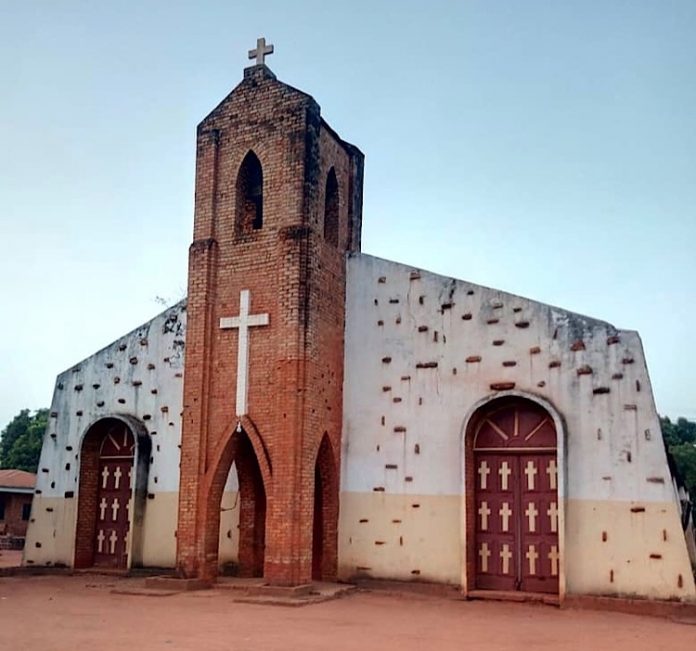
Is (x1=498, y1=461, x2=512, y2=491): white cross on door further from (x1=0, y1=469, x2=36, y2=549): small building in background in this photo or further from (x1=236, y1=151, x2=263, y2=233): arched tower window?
(x1=0, y1=469, x2=36, y2=549): small building in background

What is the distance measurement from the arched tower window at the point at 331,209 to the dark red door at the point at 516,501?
15.1 ft

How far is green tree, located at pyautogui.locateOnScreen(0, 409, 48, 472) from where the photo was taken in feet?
152

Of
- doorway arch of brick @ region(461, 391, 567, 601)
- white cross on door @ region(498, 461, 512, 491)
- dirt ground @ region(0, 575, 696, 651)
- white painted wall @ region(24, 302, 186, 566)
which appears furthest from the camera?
white painted wall @ region(24, 302, 186, 566)

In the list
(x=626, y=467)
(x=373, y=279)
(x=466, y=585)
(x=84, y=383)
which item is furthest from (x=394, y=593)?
(x=84, y=383)

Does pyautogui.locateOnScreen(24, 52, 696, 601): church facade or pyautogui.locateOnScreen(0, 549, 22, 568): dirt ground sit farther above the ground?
pyautogui.locateOnScreen(24, 52, 696, 601): church facade

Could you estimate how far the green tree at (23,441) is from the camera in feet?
152

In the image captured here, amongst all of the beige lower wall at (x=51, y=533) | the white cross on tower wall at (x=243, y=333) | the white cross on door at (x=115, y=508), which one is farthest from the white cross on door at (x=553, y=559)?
the beige lower wall at (x=51, y=533)

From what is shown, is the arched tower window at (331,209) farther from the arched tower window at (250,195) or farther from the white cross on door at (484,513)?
the white cross on door at (484,513)

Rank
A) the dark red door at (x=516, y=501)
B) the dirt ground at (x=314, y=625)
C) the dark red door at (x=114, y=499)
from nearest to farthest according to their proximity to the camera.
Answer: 1. the dirt ground at (x=314, y=625)
2. the dark red door at (x=516, y=501)
3. the dark red door at (x=114, y=499)

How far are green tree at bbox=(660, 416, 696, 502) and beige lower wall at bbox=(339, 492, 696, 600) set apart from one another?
43.0ft

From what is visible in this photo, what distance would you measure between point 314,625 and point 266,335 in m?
5.64

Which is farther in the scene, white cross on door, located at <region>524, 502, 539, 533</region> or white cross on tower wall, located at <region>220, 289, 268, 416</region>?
white cross on tower wall, located at <region>220, 289, 268, 416</region>

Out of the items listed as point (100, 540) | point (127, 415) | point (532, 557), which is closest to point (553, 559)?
point (532, 557)

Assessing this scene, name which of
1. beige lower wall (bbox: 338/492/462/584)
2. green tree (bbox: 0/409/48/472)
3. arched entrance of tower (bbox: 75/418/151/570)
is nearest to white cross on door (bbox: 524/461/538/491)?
beige lower wall (bbox: 338/492/462/584)
